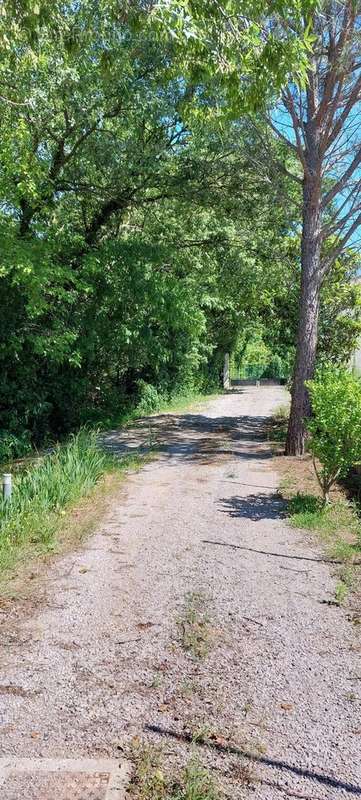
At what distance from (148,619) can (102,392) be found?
14.2 meters

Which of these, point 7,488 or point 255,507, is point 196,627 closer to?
point 7,488

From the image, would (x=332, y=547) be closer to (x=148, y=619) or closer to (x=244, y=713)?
(x=148, y=619)

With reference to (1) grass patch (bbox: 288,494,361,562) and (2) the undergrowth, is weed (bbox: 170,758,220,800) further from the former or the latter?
(1) grass patch (bbox: 288,494,361,562)

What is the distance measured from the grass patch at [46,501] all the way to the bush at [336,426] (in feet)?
9.87

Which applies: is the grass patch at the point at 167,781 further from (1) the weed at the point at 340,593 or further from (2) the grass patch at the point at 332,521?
(2) the grass patch at the point at 332,521

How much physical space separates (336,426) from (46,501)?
3.45m

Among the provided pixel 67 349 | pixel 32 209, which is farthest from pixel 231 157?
pixel 67 349

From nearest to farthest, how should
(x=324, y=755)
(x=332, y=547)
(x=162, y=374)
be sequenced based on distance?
(x=324, y=755), (x=332, y=547), (x=162, y=374)

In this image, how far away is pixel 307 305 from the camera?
11.0 metres

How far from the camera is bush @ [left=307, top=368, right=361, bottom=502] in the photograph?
6.89 metres

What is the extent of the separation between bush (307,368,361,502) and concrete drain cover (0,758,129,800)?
481 cm

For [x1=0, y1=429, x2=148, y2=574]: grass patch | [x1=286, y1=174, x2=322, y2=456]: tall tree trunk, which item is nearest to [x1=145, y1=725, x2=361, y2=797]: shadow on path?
[x1=0, y1=429, x2=148, y2=574]: grass patch

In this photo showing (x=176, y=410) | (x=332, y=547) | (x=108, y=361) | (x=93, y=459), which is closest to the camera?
(x=332, y=547)

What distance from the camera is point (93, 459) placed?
8617 mm
